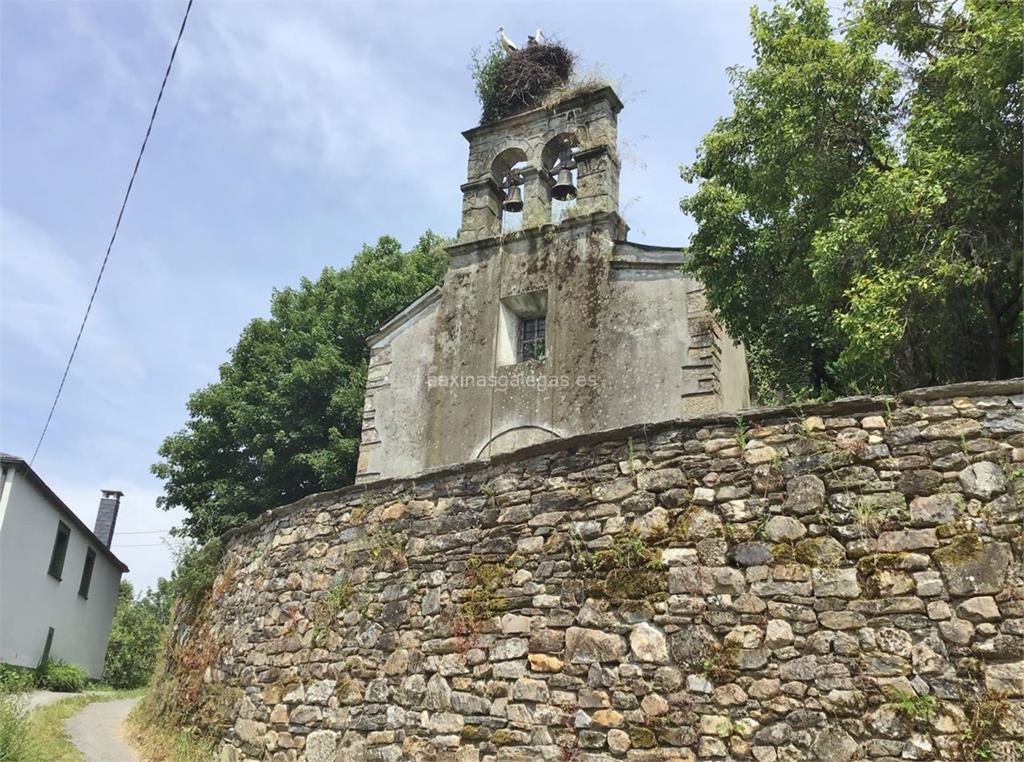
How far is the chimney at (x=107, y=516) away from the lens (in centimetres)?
2638

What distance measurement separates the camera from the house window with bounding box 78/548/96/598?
20.8m

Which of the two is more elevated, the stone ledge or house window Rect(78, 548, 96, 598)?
house window Rect(78, 548, 96, 598)

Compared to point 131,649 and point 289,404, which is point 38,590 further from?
point 131,649

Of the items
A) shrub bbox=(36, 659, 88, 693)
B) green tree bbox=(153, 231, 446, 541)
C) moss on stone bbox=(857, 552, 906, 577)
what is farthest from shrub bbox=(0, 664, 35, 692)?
moss on stone bbox=(857, 552, 906, 577)

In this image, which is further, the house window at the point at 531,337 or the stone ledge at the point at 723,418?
the house window at the point at 531,337

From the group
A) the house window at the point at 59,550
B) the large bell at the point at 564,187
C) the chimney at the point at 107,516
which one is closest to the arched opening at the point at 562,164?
the large bell at the point at 564,187

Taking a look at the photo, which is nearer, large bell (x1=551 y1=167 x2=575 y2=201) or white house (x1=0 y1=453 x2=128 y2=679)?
large bell (x1=551 y1=167 x2=575 y2=201)

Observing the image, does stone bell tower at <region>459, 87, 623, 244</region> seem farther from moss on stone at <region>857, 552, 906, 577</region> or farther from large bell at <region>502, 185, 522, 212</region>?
moss on stone at <region>857, 552, 906, 577</region>

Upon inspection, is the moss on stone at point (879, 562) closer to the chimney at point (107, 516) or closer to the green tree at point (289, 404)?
the green tree at point (289, 404)

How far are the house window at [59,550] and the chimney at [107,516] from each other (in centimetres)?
697

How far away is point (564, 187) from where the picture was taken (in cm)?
1352

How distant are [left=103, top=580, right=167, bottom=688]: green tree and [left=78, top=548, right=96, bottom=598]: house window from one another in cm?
422

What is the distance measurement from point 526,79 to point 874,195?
26.4 ft

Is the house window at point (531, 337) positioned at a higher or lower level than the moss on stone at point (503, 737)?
higher
